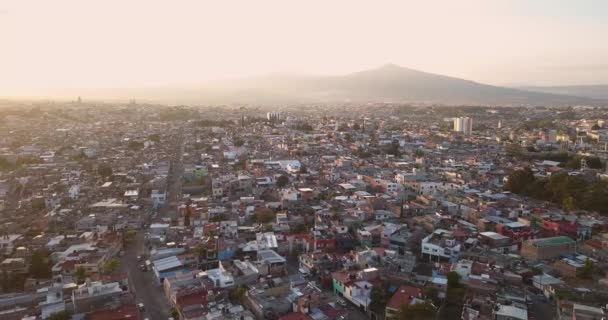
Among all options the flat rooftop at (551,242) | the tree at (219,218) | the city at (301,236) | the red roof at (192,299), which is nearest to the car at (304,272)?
the city at (301,236)

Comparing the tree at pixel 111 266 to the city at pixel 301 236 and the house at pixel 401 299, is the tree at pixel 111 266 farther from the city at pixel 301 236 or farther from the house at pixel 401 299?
the house at pixel 401 299

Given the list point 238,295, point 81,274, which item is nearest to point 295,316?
point 238,295

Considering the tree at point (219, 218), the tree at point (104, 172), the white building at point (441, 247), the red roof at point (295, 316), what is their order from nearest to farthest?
the red roof at point (295, 316), the white building at point (441, 247), the tree at point (219, 218), the tree at point (104, 172)

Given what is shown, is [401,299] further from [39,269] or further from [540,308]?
[39,269]

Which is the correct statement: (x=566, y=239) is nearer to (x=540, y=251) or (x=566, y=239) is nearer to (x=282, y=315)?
(x=540, y=251)

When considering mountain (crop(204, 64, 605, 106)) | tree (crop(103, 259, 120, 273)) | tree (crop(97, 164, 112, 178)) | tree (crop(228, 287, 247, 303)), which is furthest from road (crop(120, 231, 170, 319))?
mountain (crop(204, 64, 605, 106))

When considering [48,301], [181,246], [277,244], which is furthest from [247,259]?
[48,301]
